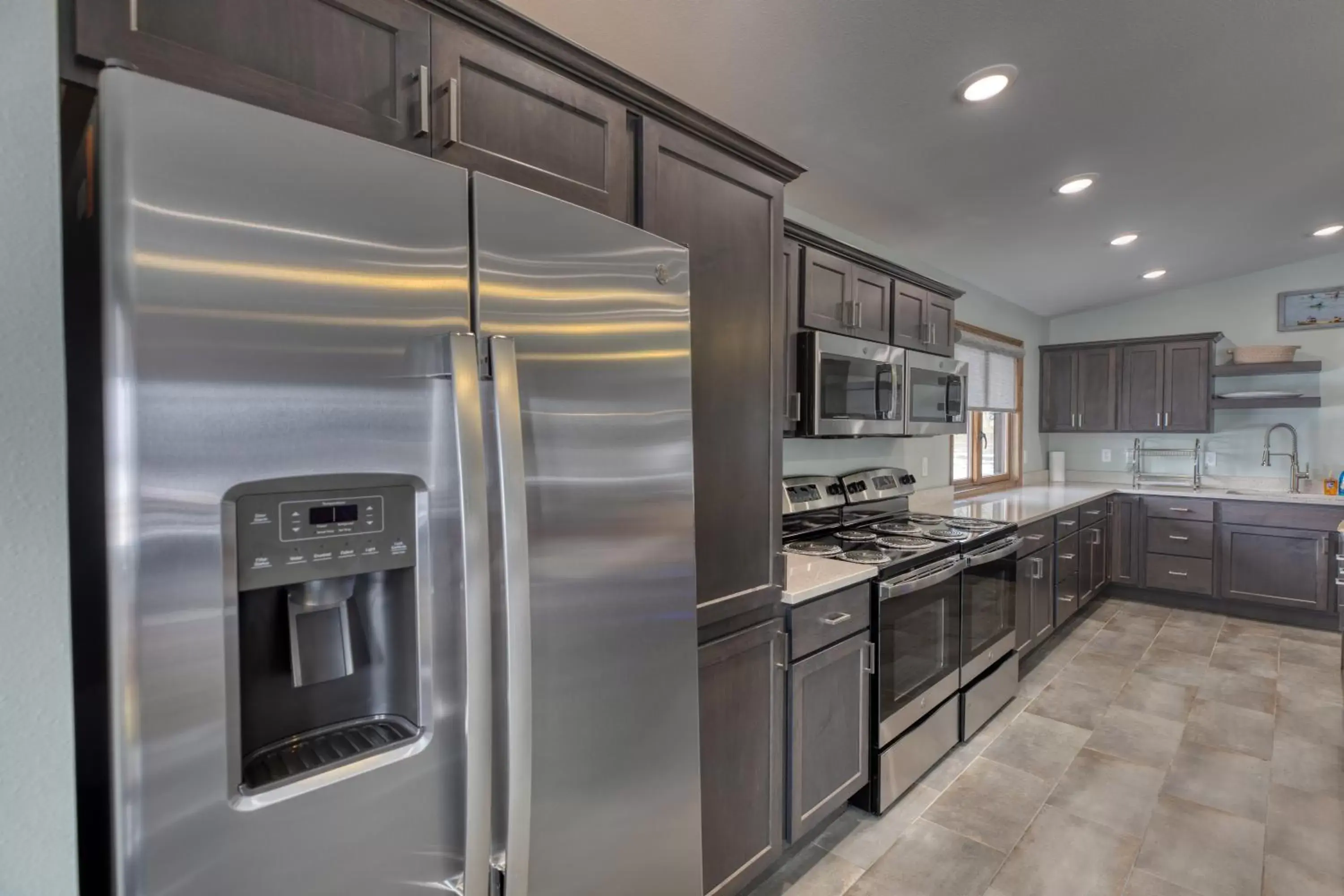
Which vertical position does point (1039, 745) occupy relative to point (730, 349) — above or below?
below

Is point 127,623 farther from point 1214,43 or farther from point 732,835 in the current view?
point 1214,43

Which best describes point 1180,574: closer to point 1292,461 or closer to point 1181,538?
point 1181,538

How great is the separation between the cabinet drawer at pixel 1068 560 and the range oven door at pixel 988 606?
3.17 ft

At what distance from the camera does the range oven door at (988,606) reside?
8.91 ft

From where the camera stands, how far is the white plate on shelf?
4.66 metres

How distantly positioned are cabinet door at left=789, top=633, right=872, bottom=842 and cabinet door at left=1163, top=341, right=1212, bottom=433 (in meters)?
4.41

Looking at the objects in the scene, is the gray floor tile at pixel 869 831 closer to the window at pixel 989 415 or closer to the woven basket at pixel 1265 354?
the window at pixel 989 415

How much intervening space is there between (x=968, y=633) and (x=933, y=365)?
127 cm

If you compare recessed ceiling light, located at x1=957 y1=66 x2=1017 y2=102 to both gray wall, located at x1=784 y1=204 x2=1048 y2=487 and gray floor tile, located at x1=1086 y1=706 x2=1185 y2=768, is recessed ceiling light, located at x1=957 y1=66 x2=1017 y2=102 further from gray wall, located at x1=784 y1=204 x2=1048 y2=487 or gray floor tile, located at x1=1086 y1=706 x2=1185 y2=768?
gray floor tile, located at x1=1086 y1=706 x2=1185 y2=768

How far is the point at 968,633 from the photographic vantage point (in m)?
2.73

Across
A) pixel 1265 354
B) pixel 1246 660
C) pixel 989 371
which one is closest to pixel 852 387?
pixel 989 371

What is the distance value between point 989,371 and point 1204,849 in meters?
3.36

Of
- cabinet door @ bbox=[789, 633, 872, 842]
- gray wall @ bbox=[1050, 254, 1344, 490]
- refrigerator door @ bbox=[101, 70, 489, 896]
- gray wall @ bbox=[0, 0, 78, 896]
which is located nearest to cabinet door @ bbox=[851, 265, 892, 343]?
cabinet door @ bbox=[789, 633, 872, 842]

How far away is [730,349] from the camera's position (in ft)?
5.55
